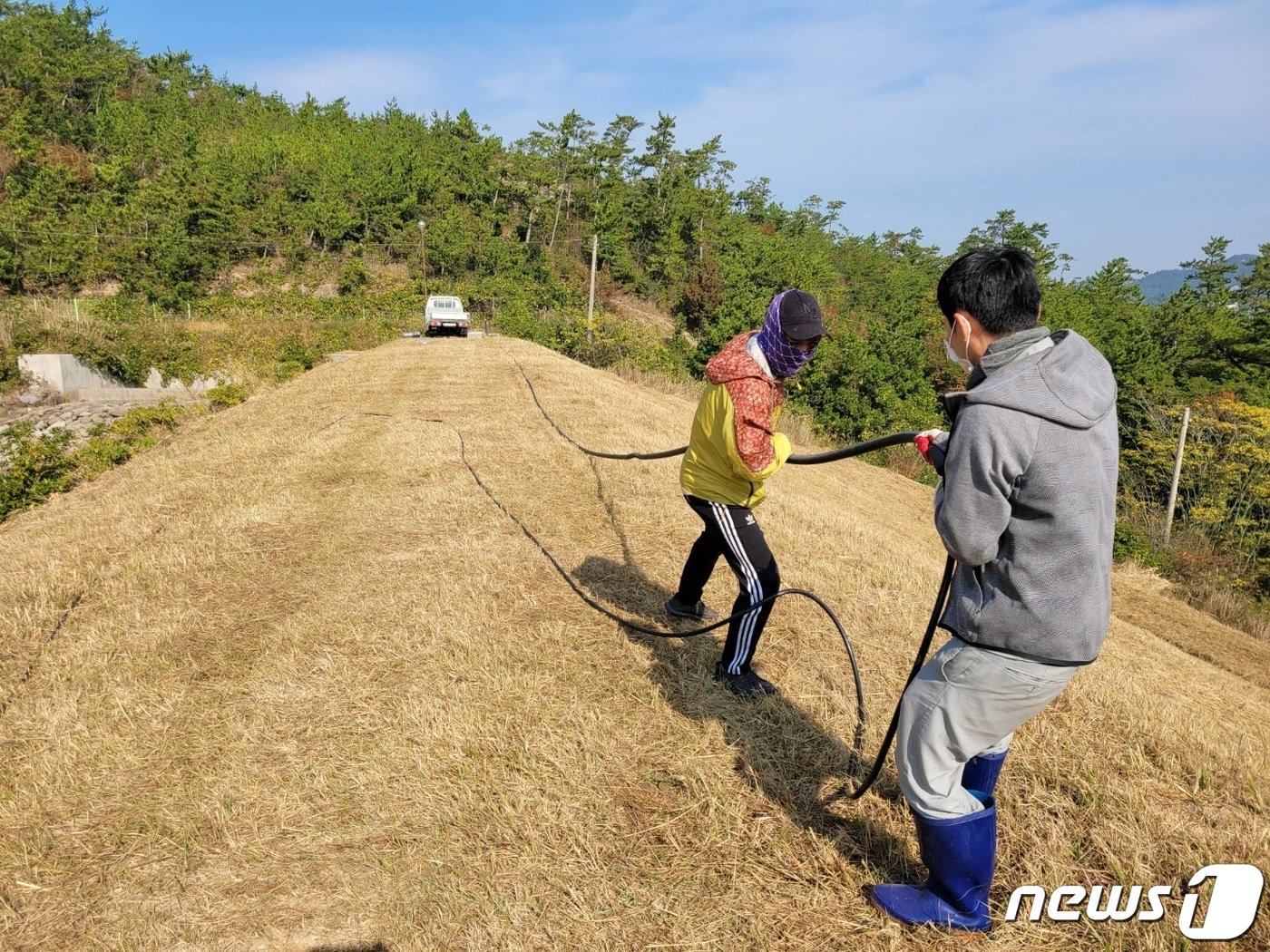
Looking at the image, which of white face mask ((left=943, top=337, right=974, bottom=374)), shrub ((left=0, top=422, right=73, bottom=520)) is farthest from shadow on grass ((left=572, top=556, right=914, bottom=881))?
shrub ((left=0, top=422, right=73, bottom=520))

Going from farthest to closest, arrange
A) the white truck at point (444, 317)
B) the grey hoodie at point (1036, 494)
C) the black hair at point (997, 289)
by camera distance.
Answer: the white truck at point (444, 317), the black hair at point (997, 289), the grey hoodie at point (1036, 494)

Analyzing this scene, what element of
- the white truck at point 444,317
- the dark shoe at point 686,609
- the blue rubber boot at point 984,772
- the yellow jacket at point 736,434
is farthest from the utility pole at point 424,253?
the blue rubber boot at point 984,772

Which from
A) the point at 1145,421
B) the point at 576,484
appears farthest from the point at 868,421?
the point at 576,484

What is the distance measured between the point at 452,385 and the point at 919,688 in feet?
46.7

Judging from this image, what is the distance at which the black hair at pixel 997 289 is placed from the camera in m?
1.98

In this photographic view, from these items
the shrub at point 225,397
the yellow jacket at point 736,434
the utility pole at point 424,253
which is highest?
the utility pole at point 424,253

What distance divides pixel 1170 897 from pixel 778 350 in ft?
7.91

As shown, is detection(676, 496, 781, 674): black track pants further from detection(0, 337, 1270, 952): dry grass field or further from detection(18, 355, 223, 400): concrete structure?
detection(18, 355, 223, 400): concrete structure

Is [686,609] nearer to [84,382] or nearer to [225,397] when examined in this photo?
[225,397]

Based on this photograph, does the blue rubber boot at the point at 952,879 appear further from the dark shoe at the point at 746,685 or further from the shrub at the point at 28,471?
the shrub at the point at 28,471

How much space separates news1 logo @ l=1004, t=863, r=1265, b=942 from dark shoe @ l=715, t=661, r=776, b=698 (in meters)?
1.44

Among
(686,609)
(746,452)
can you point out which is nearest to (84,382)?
(686,609)

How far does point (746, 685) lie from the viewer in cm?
373

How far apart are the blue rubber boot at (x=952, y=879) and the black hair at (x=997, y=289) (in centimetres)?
142
